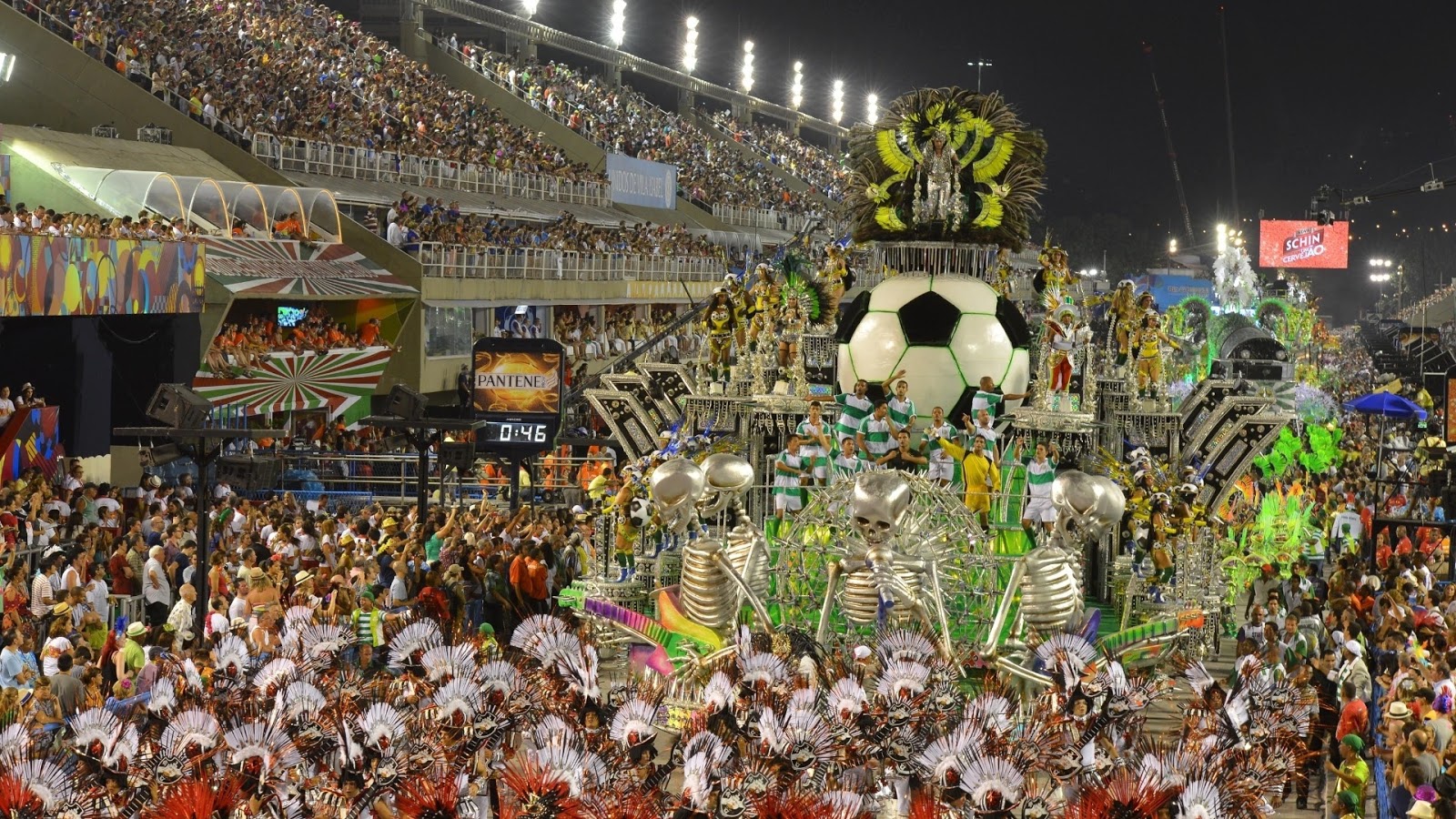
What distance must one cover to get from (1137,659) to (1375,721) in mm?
2176

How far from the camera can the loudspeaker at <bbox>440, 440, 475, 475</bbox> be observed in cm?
2445

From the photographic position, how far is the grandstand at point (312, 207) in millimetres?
30266

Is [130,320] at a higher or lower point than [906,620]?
higher

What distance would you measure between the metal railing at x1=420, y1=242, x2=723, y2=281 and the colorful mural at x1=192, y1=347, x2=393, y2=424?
2.46 metres

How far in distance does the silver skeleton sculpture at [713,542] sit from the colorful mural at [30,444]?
350 inches

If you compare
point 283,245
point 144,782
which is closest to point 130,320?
point 283,245

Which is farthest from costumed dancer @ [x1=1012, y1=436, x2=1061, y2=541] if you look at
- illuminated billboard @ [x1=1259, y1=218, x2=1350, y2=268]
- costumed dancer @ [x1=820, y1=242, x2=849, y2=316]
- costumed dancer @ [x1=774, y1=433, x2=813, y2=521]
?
illuminated billboard @ [x1=1259, y1=218, x2=1350, y2=268]

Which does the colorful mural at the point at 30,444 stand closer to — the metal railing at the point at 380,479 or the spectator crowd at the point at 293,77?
the metal railing at the point at 380,479

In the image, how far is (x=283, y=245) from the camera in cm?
3331

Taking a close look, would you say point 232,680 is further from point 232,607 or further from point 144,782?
point 232,607

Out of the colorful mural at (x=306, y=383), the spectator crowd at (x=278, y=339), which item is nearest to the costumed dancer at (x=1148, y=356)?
the colorful mural at (x=306, y=383)

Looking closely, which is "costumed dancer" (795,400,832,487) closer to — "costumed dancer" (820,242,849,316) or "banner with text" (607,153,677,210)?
"costumed dancer" (820,242,849,316)

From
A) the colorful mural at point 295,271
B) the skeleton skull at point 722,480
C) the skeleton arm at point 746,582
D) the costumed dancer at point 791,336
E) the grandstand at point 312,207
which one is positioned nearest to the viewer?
the skeleton arm at point 746,582

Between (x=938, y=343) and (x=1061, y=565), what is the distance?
542cm
